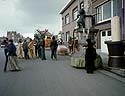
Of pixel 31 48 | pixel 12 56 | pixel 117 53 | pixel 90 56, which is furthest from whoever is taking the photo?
pixel 31 48

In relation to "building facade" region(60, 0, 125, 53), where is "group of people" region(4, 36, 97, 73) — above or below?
below

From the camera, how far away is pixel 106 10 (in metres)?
26.7

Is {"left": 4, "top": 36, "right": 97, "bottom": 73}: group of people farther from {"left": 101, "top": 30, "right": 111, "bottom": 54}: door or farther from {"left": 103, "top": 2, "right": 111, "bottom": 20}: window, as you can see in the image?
{"left": 103, "top": 2, "right": 111, "bottom": 20}: window

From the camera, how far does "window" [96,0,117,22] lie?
24.6 meters

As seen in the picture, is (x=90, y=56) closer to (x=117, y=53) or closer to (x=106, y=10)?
(x=117, y=53)

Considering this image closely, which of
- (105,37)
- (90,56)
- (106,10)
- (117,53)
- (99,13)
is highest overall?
(106,10)

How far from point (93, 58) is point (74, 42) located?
544 inches

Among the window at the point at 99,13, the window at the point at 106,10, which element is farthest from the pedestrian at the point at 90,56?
the window at the point at 99,13

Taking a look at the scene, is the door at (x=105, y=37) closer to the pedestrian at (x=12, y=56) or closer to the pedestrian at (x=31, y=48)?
the pedestrian at (x=31, y=48)

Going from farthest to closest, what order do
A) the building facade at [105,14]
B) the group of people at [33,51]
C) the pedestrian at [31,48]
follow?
the pedestrian at [31,48] < the building facade at [105,14] < the group of people at [33,51]

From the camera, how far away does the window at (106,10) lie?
80.7ft

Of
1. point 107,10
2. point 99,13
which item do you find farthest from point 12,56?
point 99,13

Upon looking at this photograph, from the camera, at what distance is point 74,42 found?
92.3 ft

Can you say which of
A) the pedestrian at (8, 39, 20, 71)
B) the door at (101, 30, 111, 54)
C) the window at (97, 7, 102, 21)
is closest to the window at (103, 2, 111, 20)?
the window at (97, 7, 102, 21)
